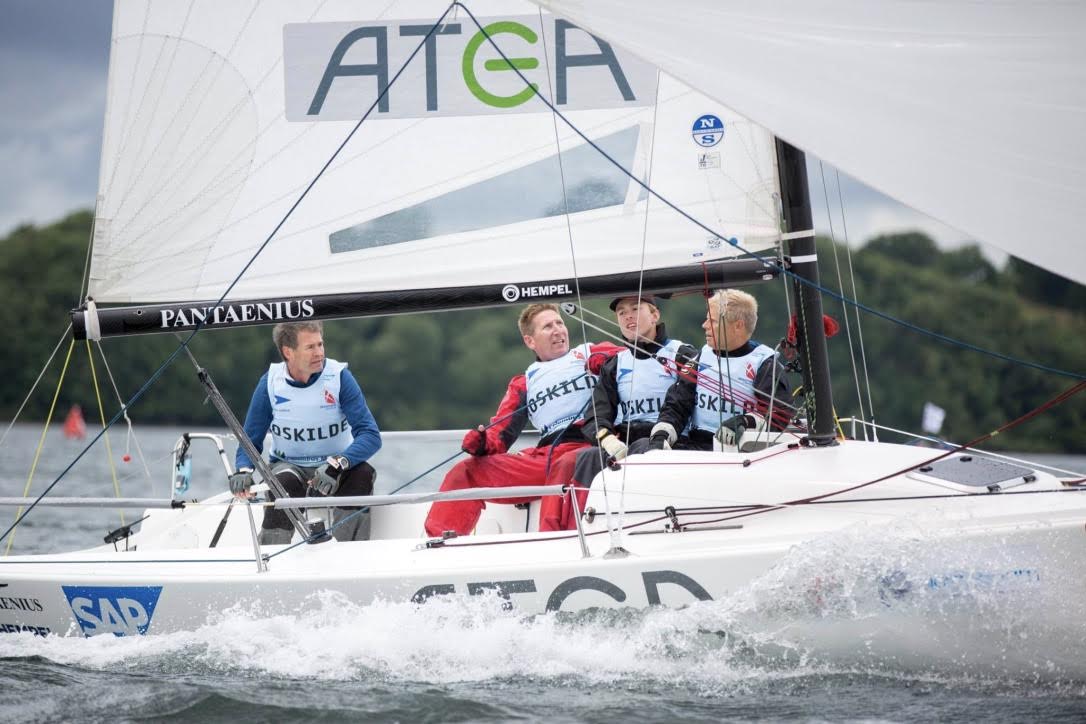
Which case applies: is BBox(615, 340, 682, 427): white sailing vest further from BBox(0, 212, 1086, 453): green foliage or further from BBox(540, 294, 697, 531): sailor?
BBox(0, 212, 1086, 453): green foliage

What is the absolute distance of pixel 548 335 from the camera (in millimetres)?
5367

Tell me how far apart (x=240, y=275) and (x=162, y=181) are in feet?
1.69

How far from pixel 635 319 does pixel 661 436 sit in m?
0.63

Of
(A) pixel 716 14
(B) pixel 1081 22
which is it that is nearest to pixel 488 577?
(A) pixel 716 14

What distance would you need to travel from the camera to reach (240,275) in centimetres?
484

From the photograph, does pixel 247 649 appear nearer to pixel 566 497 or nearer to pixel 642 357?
pixel 566 497

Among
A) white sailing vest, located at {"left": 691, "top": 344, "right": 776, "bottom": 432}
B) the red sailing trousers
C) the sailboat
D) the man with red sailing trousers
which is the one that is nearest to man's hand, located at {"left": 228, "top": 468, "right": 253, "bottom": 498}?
the sailboat

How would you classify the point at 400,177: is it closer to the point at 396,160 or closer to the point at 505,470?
the point at 396,160

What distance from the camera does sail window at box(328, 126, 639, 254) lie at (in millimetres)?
5000

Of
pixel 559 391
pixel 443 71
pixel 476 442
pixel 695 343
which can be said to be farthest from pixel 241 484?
pixel 695 343

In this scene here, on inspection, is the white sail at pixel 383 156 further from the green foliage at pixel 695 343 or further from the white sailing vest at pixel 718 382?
the green foliage at pixel 695 343

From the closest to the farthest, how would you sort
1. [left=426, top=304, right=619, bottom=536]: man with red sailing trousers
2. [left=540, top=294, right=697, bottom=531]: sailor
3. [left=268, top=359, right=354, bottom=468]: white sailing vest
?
1. [left=426, top=304, right=619, bottom=536]: man with red sailing trousers
2. [left=540, top=294, right=697, bottom=531]: sailor
3. [left=268, top=359, right=354, bottom=468]: white sailing vest

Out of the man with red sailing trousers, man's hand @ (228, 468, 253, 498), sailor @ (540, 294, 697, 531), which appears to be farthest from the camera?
sailor @ (540, 294, 697, 531)

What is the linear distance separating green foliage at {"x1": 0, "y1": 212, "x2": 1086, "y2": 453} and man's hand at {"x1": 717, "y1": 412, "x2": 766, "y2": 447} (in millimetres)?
22546
